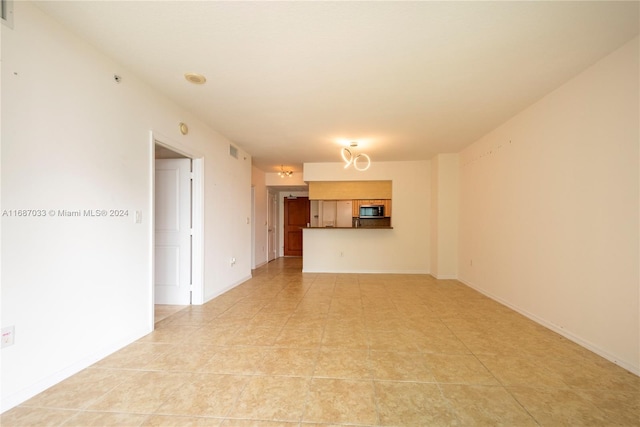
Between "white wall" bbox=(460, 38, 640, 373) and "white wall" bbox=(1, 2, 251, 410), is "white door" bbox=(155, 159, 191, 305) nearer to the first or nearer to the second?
"white wall" bbox=(1, 2, 251, 410)

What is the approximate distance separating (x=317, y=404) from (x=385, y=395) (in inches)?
18.4

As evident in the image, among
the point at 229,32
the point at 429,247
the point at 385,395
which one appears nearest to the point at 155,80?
the point at 229,32

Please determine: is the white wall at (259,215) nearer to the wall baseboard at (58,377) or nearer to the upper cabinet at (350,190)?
the upper cabinet at (350,190)

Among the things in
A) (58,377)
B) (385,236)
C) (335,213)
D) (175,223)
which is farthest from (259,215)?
(58,377)

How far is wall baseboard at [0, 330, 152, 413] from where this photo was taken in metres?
1.67

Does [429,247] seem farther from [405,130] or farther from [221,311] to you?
[221,311]

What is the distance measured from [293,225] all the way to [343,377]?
25.3 feet

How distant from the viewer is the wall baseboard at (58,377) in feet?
5.48

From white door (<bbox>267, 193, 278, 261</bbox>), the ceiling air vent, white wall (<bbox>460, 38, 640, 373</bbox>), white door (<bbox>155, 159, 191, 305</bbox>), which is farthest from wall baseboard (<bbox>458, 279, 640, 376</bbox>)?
white door (<bbox>267, 193, 278, 261</bbox>)

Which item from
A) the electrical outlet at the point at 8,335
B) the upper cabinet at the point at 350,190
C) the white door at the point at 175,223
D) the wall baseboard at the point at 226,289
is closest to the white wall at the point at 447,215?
the upper cabinet at the point at 350,190

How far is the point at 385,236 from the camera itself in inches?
250

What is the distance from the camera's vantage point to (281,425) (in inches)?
62.1

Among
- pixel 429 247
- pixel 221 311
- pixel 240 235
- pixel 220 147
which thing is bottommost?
pixel 221 311

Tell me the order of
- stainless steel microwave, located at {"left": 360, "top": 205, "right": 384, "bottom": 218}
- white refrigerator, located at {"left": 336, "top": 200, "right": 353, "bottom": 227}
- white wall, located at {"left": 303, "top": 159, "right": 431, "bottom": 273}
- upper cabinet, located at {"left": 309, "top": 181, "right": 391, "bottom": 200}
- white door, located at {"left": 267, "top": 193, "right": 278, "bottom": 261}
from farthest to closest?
white door, located at {"left": 267, "top": 193, "right": 278, "bottom": 261} → white refrigerator, located at {"left": 336, "top": 200, "right": 353, "bottom": 227} → stainless steel microwave, located at {"left": 360, "top": 205, "right": 384, "bottom": 218} → upper cabinet, located at {"left": 309, "top": 181, "right": 391, "bottom": 200} → white wall, located at {"left": 303, "top": 159, "right": 431, "bottom": 273}
